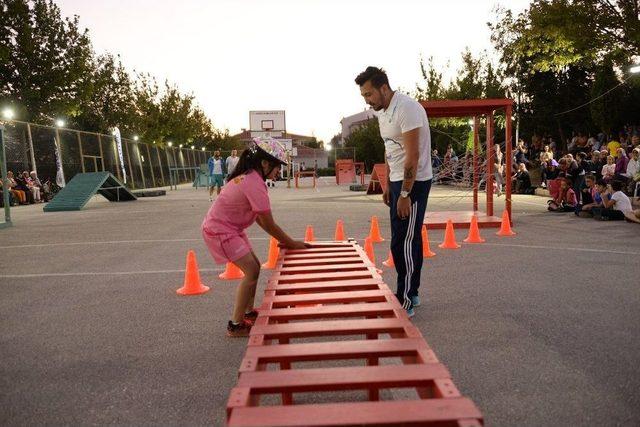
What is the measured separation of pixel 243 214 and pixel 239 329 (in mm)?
926

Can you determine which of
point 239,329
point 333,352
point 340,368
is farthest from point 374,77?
point 340,368

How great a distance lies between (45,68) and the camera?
31.5 meters

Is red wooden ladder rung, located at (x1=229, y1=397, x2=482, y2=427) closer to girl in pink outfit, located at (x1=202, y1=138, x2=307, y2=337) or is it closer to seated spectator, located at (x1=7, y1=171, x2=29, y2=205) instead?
girl in pink outfit, located at (x1=202, y1=138, x2=307, y2=337)

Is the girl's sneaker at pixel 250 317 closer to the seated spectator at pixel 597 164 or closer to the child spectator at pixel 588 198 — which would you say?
the child spectator at pixel 588 198

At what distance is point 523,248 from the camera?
25.6ft

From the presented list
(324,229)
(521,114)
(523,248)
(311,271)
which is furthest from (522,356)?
(521,114)

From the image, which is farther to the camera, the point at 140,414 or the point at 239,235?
the point at 239,235

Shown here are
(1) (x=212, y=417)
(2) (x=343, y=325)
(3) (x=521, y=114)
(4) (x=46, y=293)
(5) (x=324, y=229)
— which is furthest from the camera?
(3) (x=521, y=114)

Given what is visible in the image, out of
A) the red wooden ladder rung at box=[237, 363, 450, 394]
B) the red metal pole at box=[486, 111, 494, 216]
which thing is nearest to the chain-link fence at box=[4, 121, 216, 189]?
the red metal pole at box=[486, 111, 494, 216]

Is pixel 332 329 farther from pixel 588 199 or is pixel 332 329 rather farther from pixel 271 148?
pixel 588 199

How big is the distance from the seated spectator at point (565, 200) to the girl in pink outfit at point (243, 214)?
37.9 ft

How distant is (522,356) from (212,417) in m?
2.13

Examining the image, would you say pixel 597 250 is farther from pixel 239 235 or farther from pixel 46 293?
pixel 46 293

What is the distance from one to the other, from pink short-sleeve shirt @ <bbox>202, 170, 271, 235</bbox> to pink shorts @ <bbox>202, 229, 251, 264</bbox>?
0.03 meters
